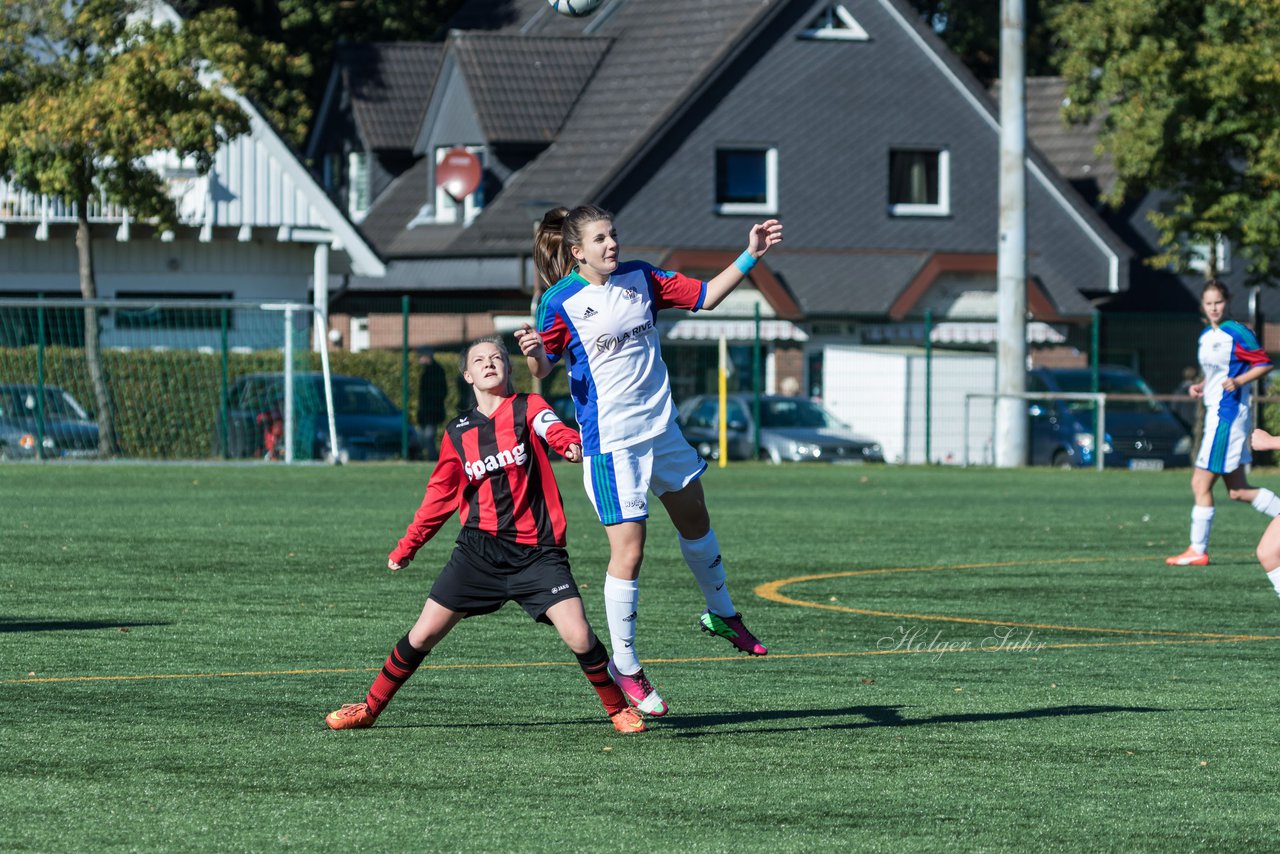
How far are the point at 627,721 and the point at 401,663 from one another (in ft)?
2.78

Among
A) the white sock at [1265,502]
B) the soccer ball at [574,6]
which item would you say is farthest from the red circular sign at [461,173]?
the soccer ball at [574,6]

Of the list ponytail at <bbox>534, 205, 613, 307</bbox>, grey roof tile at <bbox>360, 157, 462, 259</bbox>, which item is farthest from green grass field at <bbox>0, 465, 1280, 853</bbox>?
grey roof tile at <bbox>360, 157, 462, 259</bbox>

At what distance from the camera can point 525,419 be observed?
312 inches

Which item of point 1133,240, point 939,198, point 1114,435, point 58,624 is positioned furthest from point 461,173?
point 58,624

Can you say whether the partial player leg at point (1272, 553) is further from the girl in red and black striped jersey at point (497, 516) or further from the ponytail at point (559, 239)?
the girl in red and black striped jersey at point (497, 516)

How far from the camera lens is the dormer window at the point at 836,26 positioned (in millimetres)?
46688

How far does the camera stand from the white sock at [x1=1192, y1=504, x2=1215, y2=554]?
16.1 m

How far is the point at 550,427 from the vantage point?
7828mm

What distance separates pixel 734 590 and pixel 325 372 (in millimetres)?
16019

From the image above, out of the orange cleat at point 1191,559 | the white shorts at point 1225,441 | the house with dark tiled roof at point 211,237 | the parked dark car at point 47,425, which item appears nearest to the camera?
the white shorts at point 1225,441

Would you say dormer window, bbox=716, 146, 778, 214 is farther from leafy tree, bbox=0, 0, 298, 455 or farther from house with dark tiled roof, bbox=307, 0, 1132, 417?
leafy tree, bbox=0, 0, 298, 455

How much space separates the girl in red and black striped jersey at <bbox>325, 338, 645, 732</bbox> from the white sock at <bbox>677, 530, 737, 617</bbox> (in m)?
1.17

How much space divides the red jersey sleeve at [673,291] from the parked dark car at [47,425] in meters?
20.8

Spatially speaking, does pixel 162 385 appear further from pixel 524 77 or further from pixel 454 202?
pixel 524 77
